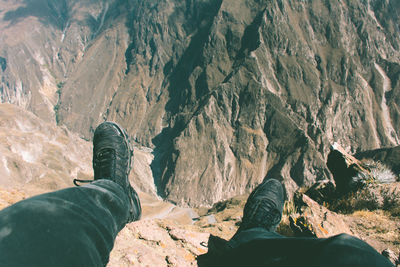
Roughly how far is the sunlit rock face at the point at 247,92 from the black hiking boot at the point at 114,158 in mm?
67258

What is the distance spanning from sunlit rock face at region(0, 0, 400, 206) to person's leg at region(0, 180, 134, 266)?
69731 millimetres

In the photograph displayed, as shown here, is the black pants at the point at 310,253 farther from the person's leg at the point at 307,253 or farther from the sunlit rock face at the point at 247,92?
the sunlit rock face at the point at 247,92

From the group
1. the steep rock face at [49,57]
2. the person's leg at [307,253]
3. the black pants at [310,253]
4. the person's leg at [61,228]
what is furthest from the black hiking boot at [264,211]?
the steep rock face at [49,57]

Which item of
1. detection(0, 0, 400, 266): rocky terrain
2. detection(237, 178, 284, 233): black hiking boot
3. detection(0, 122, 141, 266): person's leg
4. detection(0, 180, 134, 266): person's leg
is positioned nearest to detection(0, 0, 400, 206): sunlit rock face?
detection(0, 0, 400, 266): rocky terrain

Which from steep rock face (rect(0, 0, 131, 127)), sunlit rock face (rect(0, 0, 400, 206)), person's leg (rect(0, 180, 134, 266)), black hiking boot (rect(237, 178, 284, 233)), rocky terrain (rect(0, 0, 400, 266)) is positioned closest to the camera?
person's leg (rect(0, 180, 134, 266))

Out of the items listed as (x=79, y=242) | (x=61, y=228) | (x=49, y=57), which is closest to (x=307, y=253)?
(x=79, y=242)

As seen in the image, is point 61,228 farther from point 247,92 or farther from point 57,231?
point 247,92

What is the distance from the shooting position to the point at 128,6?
6585 inches

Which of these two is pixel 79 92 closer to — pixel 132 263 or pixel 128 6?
pixel 128 6

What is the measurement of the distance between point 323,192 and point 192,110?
90463 millimetres

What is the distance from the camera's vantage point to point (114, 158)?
4.45 m

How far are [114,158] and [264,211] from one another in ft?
8.43

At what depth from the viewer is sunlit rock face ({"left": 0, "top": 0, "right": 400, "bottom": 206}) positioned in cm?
7925

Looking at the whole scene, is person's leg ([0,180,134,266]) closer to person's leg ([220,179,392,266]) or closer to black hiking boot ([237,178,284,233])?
person's leg ([220,179,392,266])
